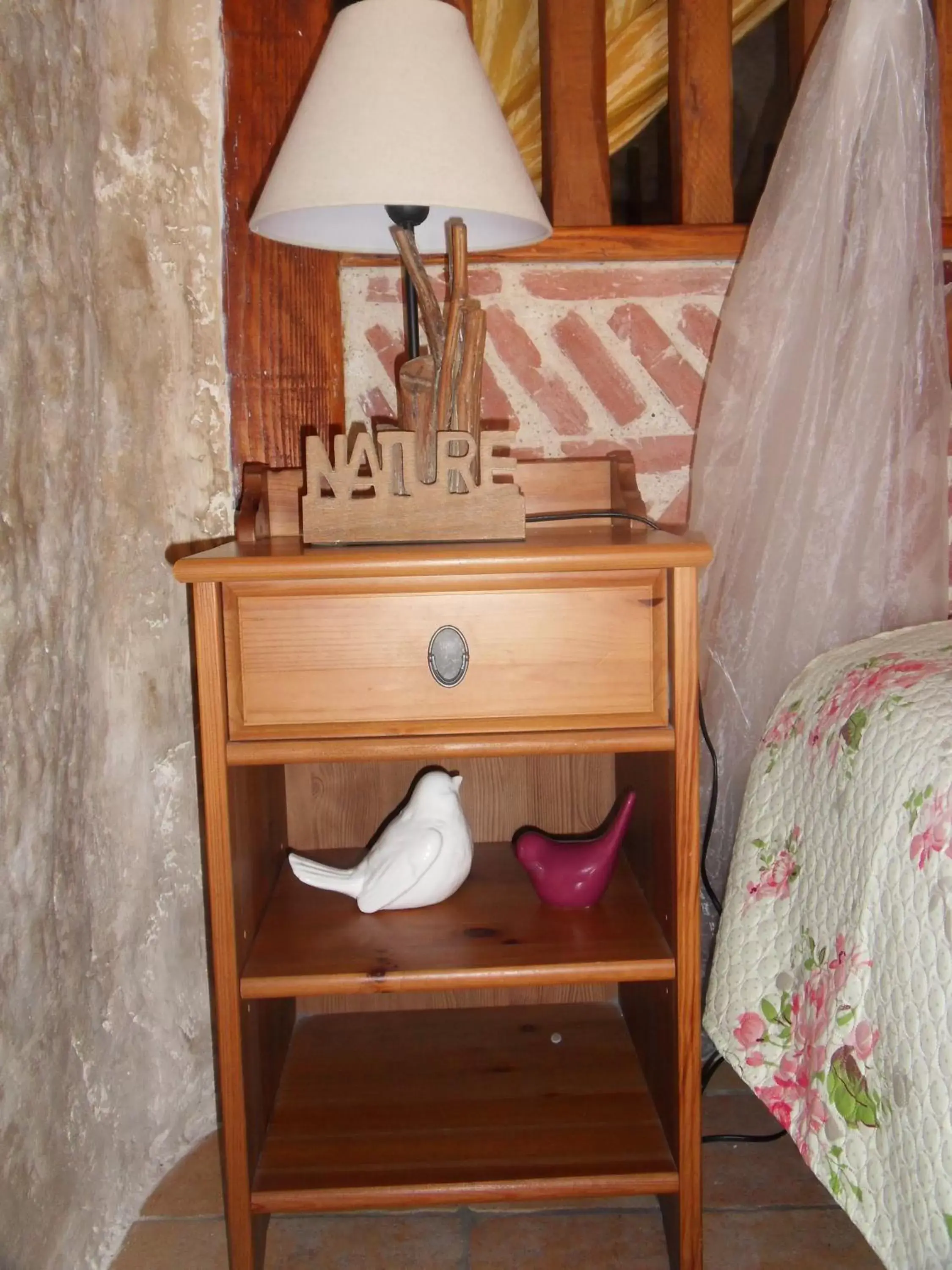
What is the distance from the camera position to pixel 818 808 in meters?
0.91


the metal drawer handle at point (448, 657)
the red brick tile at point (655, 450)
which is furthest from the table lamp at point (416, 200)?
the red brick tile at point (655, 450)

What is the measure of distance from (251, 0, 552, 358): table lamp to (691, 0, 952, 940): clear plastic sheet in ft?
1.08

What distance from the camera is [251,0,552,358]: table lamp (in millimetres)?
909

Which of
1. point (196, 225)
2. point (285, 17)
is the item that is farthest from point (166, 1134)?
point (285, 17)

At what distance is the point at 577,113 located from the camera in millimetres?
1314

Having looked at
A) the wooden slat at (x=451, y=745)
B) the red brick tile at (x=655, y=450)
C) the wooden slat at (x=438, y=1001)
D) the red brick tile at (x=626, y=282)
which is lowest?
the wooden slat at (x=438, y=1001)

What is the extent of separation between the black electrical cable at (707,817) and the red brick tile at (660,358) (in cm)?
16

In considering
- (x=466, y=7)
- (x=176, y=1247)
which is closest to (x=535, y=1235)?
(x=176, y=1247)

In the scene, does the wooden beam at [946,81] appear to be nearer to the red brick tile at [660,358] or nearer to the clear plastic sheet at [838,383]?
the clear plastic sheet at [838,383]

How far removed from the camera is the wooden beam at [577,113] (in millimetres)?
1299

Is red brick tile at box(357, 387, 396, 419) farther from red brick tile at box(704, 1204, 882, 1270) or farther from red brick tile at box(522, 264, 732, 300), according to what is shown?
red brick tile at box(704, 1204, 882, 1270)

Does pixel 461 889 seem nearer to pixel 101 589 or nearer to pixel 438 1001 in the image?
pixel 438 1001

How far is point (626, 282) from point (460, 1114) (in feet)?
3.24

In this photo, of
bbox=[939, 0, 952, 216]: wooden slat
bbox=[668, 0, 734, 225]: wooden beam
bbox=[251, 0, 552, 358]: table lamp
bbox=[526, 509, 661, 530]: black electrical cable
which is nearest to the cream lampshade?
bbox=[251, 0, 552, 358]: table lamp
